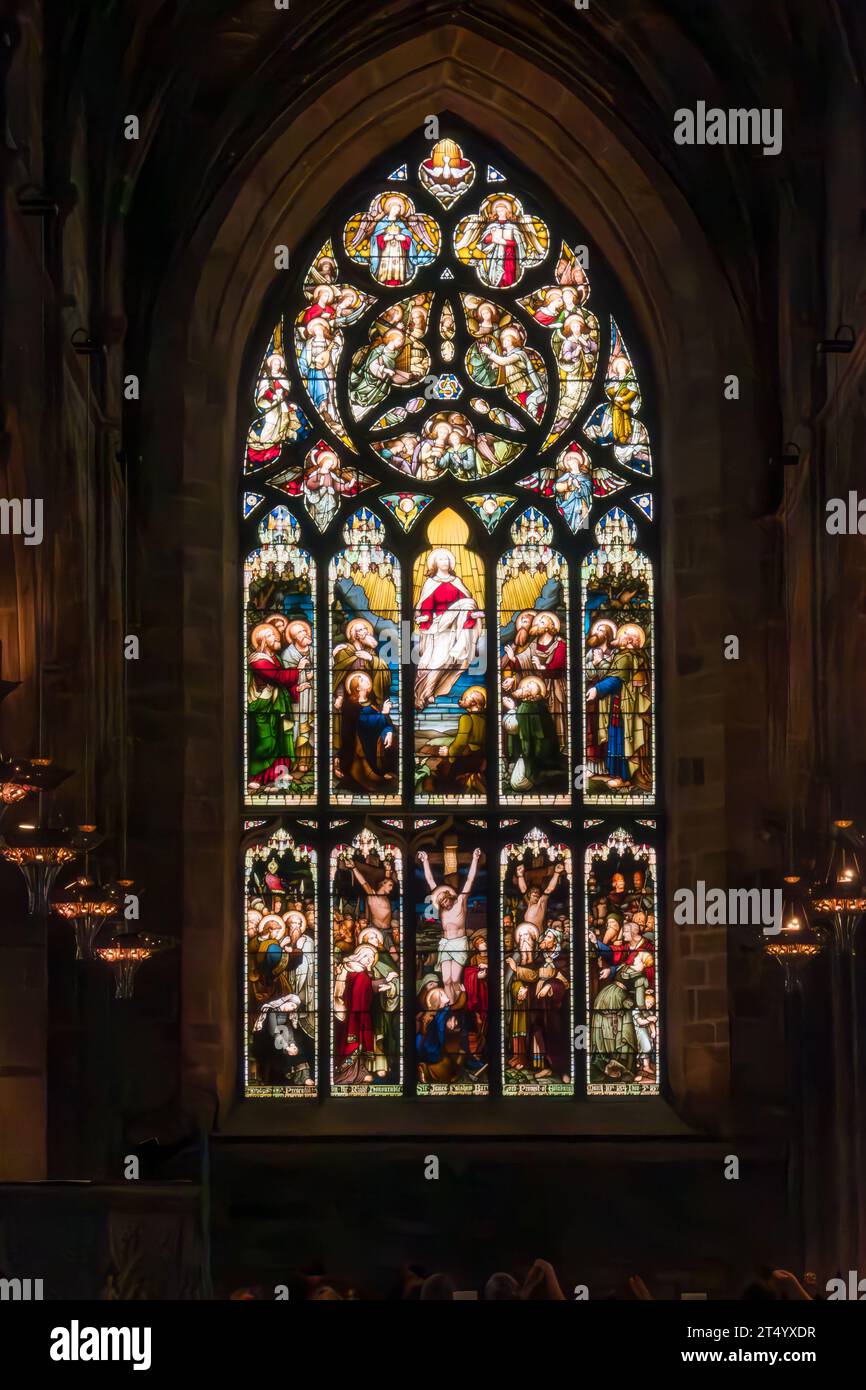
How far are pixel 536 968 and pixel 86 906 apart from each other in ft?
17.5

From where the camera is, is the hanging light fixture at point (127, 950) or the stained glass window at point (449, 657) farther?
the stained glass window at point (449, 657)

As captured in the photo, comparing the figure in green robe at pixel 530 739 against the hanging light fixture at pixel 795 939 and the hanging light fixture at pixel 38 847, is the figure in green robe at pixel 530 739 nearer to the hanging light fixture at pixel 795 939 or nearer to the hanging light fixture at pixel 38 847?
the hanging light fixture at pixel 795 939

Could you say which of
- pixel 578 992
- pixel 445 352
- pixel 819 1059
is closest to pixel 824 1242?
pixel 819 1059

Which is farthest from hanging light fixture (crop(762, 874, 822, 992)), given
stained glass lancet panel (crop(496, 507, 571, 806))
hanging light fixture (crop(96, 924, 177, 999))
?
stained glass lancet panel (crop(496, 507, 571, 806))

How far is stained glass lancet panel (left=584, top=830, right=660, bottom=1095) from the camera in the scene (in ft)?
57.4

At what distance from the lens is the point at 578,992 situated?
17609 mm

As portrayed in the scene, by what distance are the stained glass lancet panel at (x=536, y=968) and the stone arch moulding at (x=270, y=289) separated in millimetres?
769

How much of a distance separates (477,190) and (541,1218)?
7.67 meters

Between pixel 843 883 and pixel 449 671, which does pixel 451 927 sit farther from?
pixel 843 883

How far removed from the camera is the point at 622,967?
17641mm

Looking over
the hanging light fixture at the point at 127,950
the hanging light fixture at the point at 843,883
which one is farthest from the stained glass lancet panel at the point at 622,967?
the hanging light fixture at the point at 843,883

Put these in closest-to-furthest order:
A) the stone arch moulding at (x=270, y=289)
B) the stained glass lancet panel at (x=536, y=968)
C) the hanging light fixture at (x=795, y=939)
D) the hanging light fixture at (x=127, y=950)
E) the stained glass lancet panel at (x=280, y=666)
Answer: the hanging light fixture at (x=795, y=939)
the hanging light fixture at (x=127, y=950)
the stone arch moulding at (x=270, y=289)
the stained glass lancet panel at (x=536, y=968)
the stained glass lancet panel at (x=280, y=666)

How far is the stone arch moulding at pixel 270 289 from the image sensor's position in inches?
672
